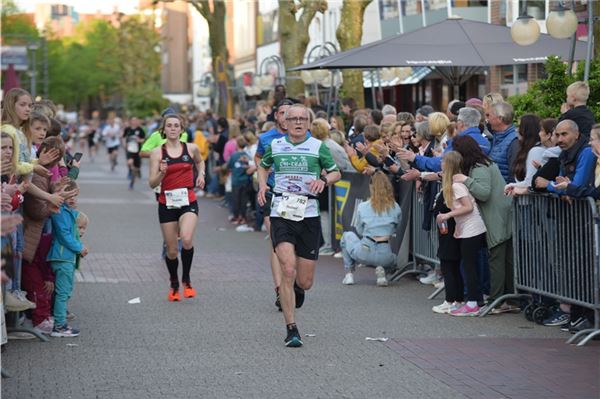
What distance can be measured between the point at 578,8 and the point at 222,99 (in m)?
14.7

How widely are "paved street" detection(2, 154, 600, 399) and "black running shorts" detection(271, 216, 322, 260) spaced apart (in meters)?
0.69

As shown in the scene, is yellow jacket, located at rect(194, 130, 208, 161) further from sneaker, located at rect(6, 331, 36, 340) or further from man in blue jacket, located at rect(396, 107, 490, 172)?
sneaker, located at rect(6, 331, 36, 340)

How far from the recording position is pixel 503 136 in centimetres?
1252

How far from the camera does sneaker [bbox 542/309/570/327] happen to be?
11.1m

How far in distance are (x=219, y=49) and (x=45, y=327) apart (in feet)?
95.6

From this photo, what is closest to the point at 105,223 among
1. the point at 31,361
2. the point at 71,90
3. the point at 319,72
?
the point at 319,72

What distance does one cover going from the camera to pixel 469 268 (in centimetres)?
1178

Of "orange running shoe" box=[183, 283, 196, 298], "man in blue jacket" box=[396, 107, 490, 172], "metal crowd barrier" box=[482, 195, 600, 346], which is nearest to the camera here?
"metal crowd barrier" box=[482, 195, 600, 346]

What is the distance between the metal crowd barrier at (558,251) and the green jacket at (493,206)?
A: 257mm

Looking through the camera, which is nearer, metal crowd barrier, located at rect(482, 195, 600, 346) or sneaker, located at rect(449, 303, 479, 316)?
metal crowd barrier, located at rect(482, 195, 600, 346)

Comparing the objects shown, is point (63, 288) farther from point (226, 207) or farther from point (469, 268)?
point (226, 207)

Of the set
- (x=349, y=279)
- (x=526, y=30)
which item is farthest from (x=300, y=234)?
(x=526, y=30)

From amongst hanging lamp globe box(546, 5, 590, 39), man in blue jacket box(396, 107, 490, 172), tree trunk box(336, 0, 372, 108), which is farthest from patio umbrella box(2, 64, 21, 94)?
man in blue jacket box(396, 107, 490, 172)

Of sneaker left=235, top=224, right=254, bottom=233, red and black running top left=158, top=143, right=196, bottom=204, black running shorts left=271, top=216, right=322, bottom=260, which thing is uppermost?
red and black running top left=158, top=143, right=196, bottom=204
